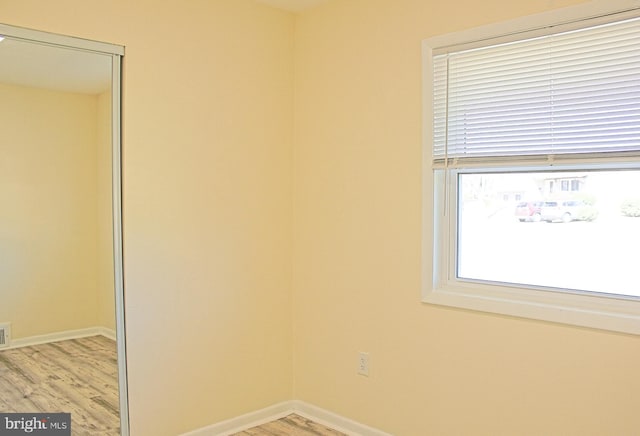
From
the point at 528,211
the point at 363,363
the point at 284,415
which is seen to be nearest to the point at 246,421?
the point at 284,415

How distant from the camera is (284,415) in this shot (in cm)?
350

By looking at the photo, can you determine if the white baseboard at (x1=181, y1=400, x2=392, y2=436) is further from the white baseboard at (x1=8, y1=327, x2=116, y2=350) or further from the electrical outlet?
the white baseboard at (x1=8, y1=327, x2=116, y2=350)

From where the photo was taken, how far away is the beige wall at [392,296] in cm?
240

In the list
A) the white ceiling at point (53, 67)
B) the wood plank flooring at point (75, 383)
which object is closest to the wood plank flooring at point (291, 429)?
the wood plank flooring at point (75, 383)

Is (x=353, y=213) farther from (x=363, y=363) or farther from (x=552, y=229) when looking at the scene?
(x=552, y=229)

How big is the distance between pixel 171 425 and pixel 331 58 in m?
2.29

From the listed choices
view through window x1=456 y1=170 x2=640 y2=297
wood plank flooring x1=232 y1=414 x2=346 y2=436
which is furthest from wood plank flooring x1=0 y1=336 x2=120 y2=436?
view through window x1=456 y1=170 x2=640 y2=297

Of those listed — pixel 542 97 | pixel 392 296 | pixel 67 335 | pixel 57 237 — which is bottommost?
pixel 67 335

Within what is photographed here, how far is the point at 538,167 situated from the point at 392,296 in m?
1.03

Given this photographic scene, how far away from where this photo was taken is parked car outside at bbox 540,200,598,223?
7.90ft

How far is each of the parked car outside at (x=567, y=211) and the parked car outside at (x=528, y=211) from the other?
2cm

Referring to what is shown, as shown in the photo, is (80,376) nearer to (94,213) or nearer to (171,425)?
(171,425)

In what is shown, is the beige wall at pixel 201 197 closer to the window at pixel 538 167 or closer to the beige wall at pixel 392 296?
the beige wall at pixel 392 296

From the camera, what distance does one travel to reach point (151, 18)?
289 centimetres
